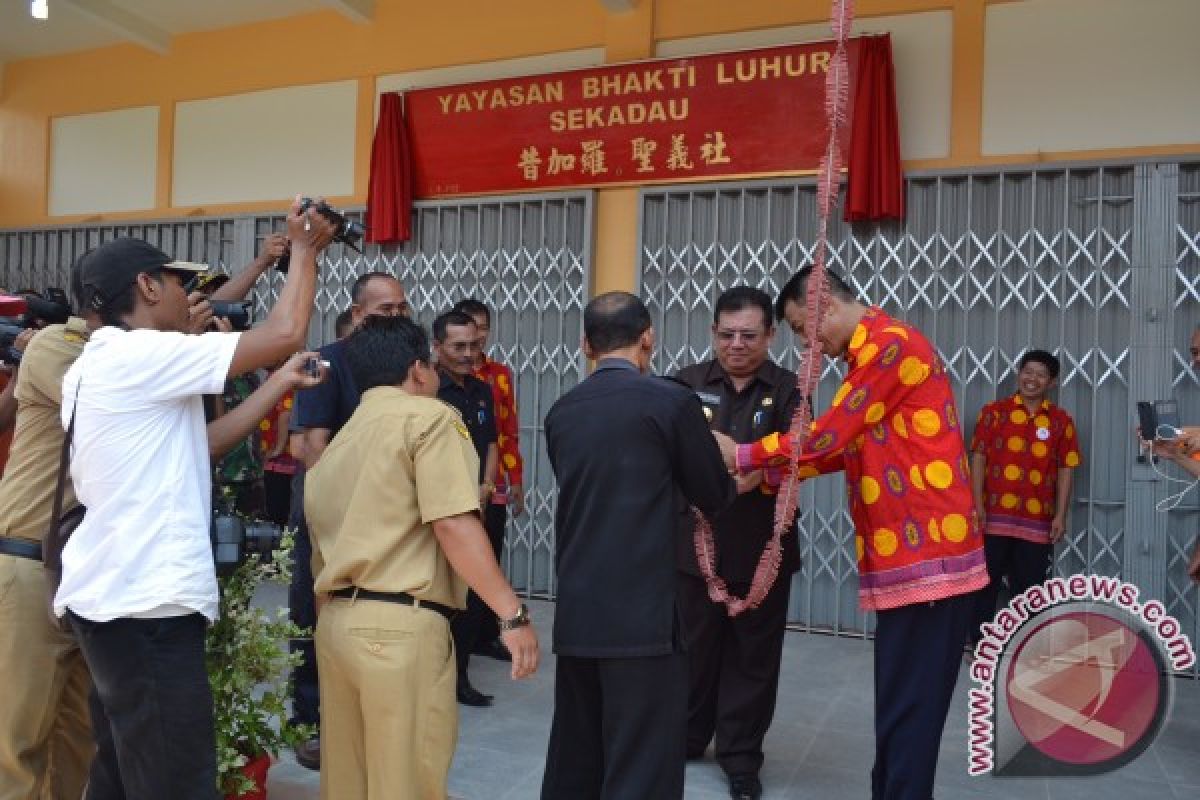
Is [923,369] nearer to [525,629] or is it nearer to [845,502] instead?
[525,629]

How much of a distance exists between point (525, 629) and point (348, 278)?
476cm

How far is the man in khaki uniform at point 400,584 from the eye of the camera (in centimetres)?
190

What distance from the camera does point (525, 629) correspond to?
198cm

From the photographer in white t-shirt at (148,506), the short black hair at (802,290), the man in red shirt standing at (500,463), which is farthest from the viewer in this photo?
the man in red shirt standing at (500,463)

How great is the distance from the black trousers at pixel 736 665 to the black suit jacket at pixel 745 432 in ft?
0.24

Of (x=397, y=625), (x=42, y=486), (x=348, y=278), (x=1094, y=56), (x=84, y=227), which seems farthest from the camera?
(x=84, y=227)

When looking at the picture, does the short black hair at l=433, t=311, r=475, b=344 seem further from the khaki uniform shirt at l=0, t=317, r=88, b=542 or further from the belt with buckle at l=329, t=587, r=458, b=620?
the belt with buckle at l=329, t=587, r=458, b=620

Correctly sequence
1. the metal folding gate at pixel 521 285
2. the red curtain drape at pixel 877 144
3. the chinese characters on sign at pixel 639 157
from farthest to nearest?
the metal folding gate at pixel 521 285 → the chinese characters on sign at pixel 639 157 → the red curtain drape at pixel 877 144

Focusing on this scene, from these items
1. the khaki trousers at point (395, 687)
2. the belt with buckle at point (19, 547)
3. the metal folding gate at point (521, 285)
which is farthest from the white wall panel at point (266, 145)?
the khaki trousers at point (395, 687)

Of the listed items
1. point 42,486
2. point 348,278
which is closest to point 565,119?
point 348,278

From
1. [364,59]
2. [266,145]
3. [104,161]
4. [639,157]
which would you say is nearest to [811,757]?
[639,157]

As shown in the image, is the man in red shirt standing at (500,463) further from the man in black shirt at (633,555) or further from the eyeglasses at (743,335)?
the man in black shirt at (633,555)

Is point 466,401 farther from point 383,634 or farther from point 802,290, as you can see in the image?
point 383,634

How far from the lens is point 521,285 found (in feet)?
19.1
